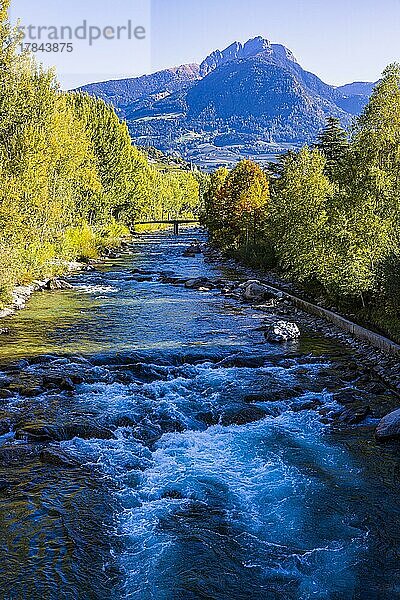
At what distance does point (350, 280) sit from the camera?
26.7 metres

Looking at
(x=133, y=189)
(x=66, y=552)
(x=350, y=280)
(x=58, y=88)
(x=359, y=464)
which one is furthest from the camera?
(x=133, y=189)

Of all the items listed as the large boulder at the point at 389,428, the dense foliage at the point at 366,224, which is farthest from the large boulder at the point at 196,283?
the large boulder at the point at 389,428

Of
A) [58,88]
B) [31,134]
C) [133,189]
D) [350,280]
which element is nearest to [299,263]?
[350,280]

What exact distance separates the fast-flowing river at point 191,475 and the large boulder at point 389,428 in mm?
426

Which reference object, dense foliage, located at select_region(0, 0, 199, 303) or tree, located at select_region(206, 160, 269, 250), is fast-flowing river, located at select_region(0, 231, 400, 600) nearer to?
dense foliage, located at select_region(0, 0, 199, 303)

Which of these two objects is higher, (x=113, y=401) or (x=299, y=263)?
(x=299, y=263)

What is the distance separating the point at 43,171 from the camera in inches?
1677

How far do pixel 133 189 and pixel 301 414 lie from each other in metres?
86.5

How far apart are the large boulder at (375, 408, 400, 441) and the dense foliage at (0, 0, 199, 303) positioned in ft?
71.9

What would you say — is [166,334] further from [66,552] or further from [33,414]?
[66,552]

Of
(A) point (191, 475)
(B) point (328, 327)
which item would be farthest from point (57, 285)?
(A) point (191, 475)

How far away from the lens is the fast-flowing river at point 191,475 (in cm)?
1004

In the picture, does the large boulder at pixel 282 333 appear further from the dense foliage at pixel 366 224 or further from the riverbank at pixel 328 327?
the dense foliage at pixel 366 224

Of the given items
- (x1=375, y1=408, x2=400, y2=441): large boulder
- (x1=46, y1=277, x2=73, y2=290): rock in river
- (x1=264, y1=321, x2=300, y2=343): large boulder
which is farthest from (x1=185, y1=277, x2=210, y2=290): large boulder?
(x1=375, y1=408, x2=400, y2=441): large boulder
